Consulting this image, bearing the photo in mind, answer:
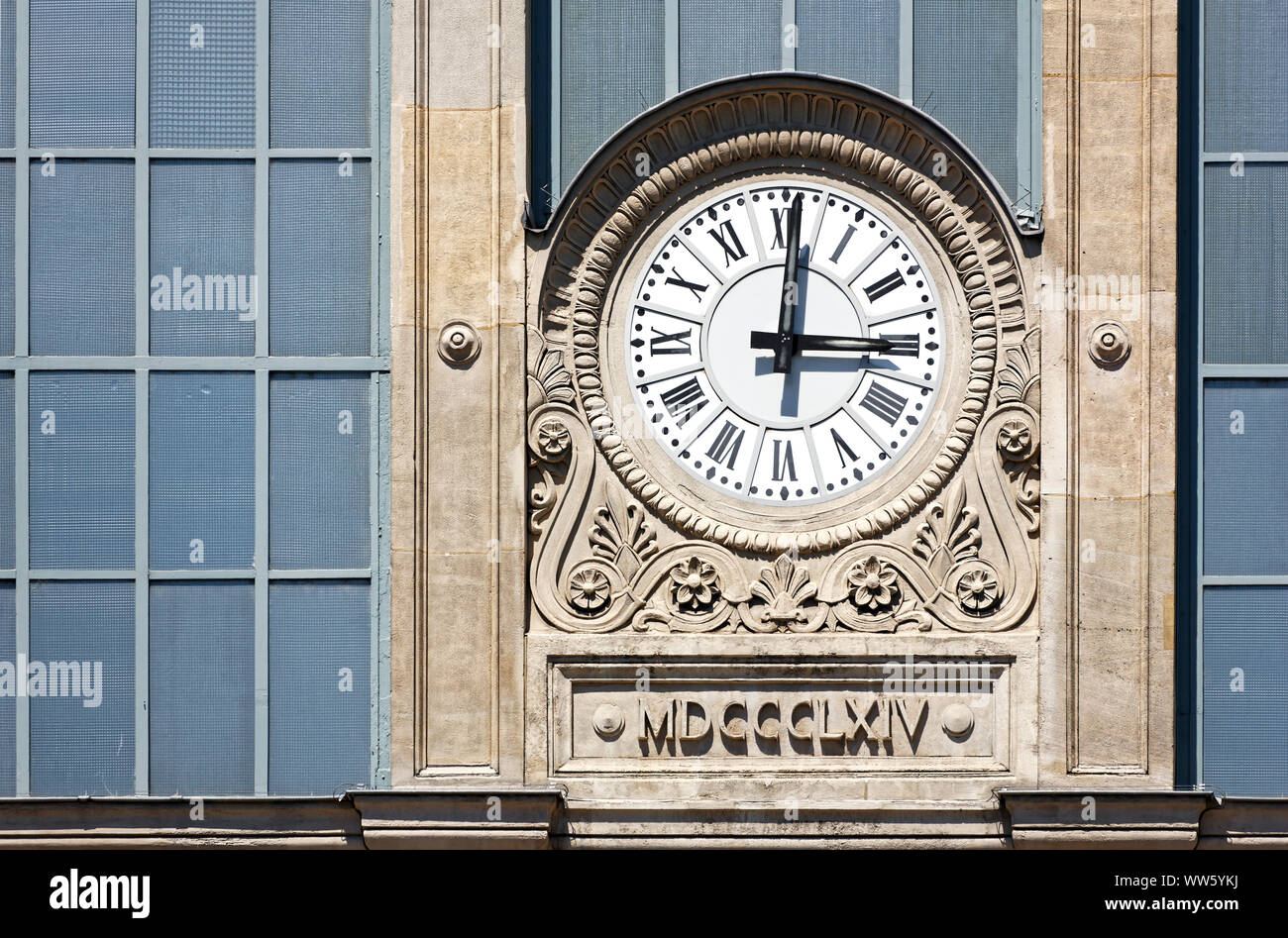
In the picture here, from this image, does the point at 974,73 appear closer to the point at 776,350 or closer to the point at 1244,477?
the point at 776,350

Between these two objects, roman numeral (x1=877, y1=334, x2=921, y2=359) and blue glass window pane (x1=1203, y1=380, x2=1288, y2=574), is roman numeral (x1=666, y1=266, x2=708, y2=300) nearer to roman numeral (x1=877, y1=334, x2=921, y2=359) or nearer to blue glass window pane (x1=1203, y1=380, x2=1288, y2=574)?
roman numeral (x1=877, y1=334, x2=921, y2=359)

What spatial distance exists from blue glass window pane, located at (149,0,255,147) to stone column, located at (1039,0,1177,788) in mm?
5576

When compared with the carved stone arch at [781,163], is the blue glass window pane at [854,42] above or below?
above

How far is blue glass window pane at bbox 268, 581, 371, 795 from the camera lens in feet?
42.5

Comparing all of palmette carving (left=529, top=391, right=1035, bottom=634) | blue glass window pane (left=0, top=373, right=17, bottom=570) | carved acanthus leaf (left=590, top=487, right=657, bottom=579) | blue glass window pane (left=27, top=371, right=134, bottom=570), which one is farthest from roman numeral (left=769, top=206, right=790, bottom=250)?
blue glass window pane (left=0, top=373, right=17, bottom=570)

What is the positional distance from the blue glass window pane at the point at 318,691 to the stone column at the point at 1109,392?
4.67 m

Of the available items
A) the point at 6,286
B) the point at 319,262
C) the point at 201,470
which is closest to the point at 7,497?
the point at 201,470

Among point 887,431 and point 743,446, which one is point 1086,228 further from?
point 743,446

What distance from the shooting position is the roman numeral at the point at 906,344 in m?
12.9

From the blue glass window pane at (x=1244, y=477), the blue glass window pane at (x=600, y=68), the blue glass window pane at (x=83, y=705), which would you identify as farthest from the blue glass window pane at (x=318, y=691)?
the blue glass window pane at (x=1244, y=477)

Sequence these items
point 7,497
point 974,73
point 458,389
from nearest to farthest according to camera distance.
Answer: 1. point 458,389
2. point 7,497
3. point 974,73

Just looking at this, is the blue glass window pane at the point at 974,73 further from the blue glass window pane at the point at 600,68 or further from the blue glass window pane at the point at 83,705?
the blue glass window pane at the point at 83,705

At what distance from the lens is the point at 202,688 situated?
1298 cm

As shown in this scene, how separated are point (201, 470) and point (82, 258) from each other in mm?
1722
